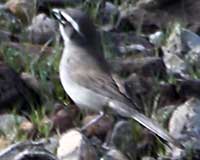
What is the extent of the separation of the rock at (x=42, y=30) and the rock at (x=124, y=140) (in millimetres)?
1861

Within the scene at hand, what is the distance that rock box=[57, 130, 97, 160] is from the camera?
8.44 metres

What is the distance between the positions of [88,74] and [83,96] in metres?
0.22

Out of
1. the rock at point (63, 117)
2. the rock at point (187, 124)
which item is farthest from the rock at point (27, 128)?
the rock at point (187, 124)

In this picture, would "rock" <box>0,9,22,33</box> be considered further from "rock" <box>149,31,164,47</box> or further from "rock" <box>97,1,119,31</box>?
"rock" <box>149,31,164,47</box>

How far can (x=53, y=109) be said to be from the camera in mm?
9391

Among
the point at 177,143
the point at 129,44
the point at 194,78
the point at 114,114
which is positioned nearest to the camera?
the point at 177,143

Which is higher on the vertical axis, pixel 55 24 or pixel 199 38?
pixel 55 24

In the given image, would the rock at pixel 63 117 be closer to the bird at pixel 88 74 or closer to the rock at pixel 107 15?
the bird at pixel 88 74

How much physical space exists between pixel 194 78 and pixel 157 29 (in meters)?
1.28

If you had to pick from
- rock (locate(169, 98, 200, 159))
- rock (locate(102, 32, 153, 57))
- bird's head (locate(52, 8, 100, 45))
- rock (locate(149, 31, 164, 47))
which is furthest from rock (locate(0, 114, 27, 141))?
rock (locate(149, 31, 164, 47))

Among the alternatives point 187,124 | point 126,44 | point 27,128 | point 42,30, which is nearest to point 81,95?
point 27,128

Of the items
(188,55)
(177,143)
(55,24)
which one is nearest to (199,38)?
(188,55)

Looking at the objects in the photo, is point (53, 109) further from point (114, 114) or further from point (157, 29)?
point (157, 29)

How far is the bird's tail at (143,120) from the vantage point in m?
8.40
